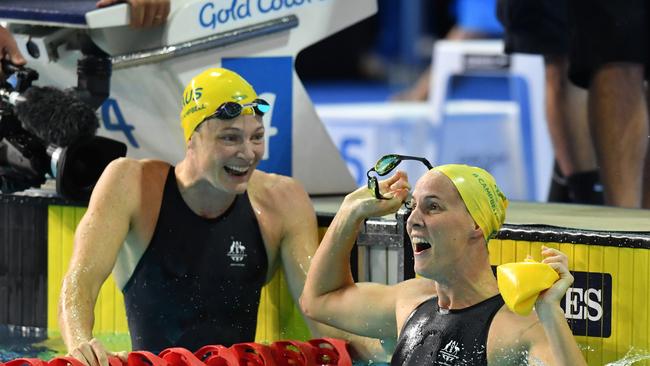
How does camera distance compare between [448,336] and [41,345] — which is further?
[41,345]

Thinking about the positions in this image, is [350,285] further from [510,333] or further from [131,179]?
[131,179]

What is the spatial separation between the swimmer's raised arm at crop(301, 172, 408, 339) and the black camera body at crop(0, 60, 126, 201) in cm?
116

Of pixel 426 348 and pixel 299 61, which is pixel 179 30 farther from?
pixel 299 61

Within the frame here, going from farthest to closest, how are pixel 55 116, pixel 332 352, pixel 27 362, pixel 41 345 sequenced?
pixel 41 345, pixel 55 116, pixel 332 352, pixel 27 362

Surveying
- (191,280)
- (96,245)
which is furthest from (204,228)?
(96,245)

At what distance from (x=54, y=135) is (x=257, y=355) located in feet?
3.87

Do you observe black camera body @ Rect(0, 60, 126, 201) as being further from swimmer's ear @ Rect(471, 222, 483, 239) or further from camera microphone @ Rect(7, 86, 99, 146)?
swimmer's ear @ Rect(471, 222, 483, 239)

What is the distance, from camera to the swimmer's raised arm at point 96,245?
4.39 metres

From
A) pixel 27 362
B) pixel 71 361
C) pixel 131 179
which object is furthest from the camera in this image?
pixel 131 179

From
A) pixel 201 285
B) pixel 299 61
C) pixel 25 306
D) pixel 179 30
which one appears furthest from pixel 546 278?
pixel 299 61

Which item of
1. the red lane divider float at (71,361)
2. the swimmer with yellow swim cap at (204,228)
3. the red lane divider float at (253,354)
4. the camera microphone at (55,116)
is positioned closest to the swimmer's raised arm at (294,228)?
the swimmer with yellow swim cap at (204,228)

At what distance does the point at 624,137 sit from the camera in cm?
Answer: 593

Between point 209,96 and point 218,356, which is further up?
point 209,96

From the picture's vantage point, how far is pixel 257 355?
439 centimetres
